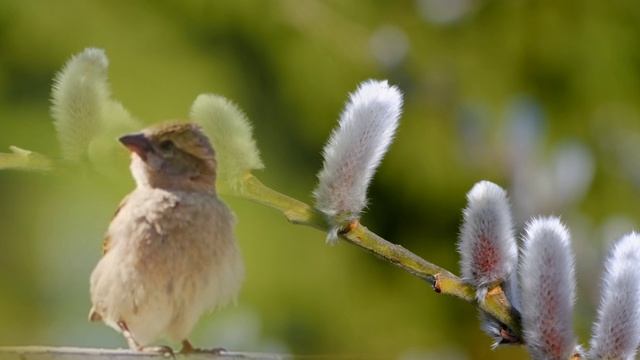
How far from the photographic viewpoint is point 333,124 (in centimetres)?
84

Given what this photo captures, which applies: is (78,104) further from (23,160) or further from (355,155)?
(355,155)

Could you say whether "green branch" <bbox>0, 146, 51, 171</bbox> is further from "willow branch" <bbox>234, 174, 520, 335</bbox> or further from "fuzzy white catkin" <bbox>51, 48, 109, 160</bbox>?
"willow branch" <bbox>234, 174, 520, 335</bbox>

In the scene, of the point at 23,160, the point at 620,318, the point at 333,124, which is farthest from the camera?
the point at 333,124

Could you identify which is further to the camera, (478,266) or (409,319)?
(409,319)

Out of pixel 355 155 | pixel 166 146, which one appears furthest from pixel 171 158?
pixel 355 155

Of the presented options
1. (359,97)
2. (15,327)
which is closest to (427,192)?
(359,97)

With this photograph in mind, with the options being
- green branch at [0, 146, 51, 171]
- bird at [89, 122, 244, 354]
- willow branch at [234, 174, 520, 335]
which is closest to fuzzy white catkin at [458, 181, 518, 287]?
willow branch at [234, 174, 520, 335]

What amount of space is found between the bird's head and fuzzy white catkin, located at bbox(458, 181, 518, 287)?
168mm

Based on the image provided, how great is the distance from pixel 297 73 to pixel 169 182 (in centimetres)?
27

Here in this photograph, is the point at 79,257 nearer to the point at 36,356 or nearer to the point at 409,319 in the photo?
the point at 36,356

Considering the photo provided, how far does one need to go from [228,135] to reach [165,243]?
96 millimetres

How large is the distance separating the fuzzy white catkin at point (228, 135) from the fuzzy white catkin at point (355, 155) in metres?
0.07

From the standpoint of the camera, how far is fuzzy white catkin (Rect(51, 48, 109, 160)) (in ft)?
2.18

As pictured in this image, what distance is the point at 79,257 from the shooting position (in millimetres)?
696
